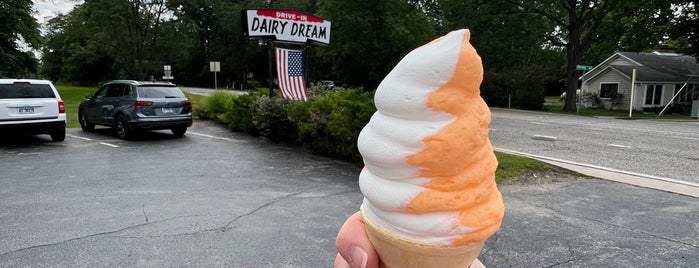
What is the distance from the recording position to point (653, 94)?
97.4 ft

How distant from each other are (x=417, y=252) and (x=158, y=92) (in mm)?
10826

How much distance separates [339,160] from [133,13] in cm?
2219

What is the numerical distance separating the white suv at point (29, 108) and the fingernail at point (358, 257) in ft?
34.4

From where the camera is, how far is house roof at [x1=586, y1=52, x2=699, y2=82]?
96.5 ft

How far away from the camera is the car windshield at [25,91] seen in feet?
31.4

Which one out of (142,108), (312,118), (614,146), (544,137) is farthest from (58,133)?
(614,146)

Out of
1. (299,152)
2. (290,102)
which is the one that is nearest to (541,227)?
(299,152)

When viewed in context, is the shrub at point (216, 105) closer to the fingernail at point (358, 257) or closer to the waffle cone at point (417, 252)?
the fingernail at point (358, 257)

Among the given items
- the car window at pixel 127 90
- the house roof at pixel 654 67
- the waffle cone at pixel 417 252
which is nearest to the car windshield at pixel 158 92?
the car window at pixel 127 90

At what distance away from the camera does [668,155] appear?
32.4 ft

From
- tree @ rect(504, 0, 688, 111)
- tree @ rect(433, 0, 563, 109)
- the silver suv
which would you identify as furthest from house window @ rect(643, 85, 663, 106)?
the silver suv

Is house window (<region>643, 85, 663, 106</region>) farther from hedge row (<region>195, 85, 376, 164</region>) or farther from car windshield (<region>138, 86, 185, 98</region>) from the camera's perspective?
car windshield (<region>138, 86, 185, 98</region>)

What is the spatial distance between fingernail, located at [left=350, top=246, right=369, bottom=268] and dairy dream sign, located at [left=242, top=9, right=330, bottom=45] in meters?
10.1

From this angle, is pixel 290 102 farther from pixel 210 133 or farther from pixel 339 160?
pixel 210 133
